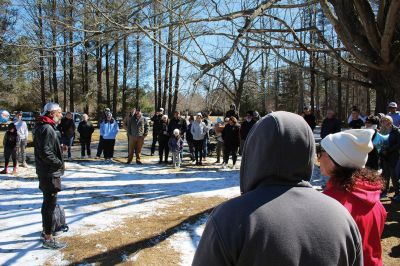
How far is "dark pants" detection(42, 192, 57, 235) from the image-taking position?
4913 mm

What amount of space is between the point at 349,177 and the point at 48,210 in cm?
399

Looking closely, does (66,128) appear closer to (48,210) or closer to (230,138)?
(230,138)

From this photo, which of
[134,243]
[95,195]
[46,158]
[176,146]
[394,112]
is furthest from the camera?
[176,146]

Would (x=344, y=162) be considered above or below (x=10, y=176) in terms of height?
Result: above

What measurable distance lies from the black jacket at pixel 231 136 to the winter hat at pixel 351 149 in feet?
30.2

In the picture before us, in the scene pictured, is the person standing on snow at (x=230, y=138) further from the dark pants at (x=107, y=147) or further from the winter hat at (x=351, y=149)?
the winter hat at (x=351, y=149)

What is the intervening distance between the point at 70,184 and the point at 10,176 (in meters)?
1.93

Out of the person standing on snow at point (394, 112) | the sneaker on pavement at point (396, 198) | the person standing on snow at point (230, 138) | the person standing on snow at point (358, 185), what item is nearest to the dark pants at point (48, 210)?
the person standing on snow at point (358, 185)

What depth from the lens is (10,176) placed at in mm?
9453

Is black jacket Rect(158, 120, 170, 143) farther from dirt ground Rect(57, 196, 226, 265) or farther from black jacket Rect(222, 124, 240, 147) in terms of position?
dirt ground Rect(57, 196, 226, 265)

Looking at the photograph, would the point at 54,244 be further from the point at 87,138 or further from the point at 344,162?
the point at 87,138

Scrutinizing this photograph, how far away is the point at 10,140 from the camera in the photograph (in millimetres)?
9805

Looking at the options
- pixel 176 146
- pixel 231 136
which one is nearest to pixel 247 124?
pixel 231 136

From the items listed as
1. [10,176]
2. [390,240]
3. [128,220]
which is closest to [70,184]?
[10,176]
